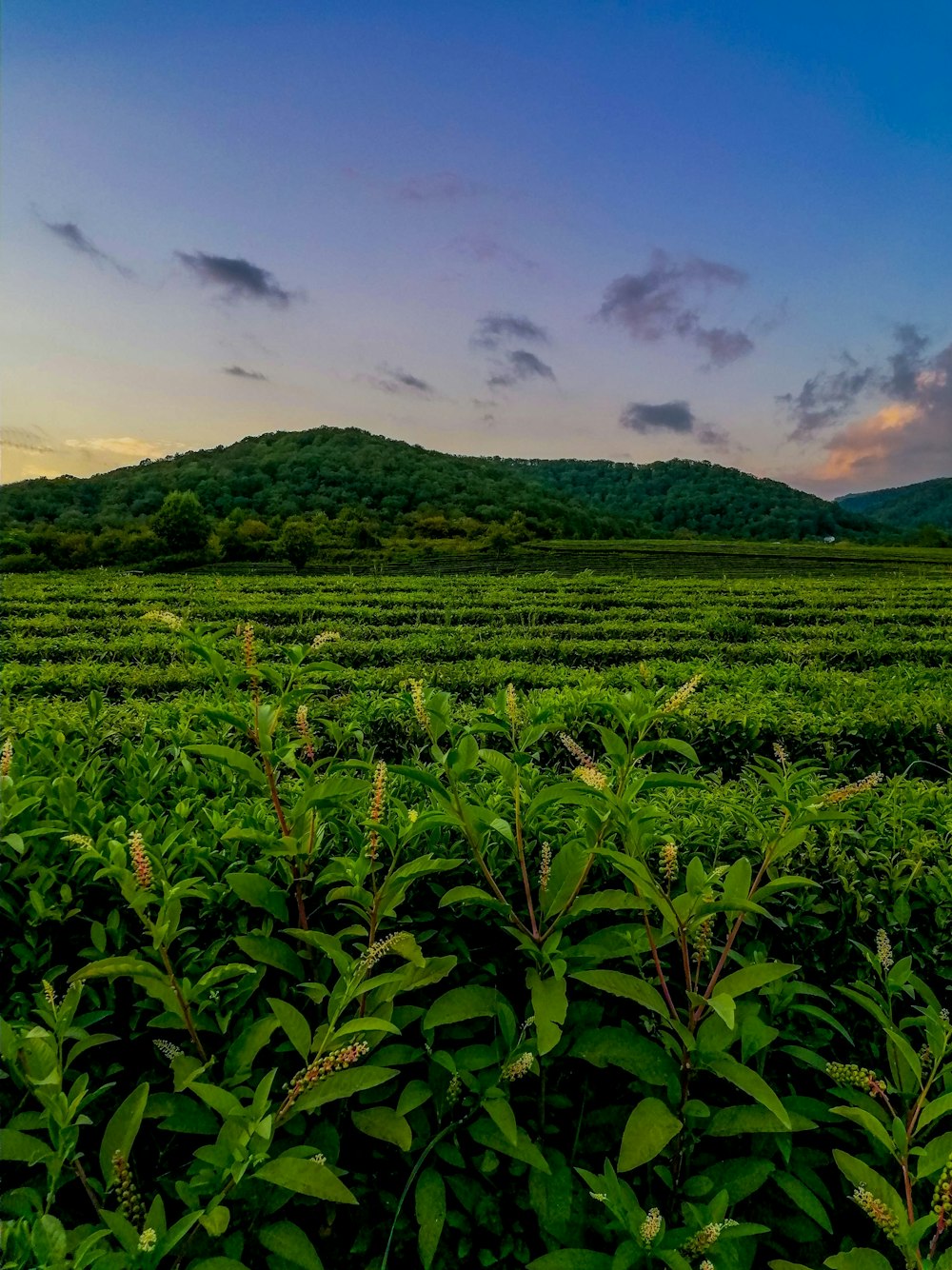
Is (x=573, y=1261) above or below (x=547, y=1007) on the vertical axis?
below

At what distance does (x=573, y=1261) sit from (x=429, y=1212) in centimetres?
29

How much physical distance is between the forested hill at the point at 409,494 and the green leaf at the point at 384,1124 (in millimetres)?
43594

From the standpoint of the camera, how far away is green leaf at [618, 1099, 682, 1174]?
1.28 metres

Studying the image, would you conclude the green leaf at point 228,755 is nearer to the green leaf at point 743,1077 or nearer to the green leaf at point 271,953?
the green leaf at point 271,953

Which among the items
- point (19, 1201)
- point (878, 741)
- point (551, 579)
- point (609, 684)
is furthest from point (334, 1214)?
point (551, 579)

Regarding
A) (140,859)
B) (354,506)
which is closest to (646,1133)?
(140,859)

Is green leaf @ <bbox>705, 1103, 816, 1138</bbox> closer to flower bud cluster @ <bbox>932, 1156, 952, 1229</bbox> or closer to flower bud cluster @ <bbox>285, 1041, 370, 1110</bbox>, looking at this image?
flower bud cluster @ <bbox>932, 1156, 952, 1229</bbox>

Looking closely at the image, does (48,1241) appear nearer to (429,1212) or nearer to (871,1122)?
(429,1212)

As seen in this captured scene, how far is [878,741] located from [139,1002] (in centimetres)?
483

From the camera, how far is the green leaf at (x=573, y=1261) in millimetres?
1223

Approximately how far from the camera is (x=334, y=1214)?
140 cm

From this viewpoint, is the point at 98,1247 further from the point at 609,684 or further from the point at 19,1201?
the point at 609,684

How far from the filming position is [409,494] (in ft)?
179

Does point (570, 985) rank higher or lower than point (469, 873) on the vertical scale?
lower
